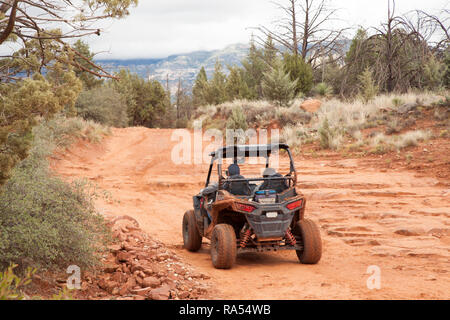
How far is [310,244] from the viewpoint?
6.62 meters

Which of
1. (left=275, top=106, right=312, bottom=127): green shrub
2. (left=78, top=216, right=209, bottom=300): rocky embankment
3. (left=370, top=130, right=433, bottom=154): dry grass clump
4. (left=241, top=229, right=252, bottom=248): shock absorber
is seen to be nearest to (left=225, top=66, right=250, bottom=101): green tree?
(left=275, top=106, right=312, bottom=127): green shrub

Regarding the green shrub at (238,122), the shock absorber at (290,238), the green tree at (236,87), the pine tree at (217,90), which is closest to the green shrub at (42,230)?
the shock absorber at (290,238)

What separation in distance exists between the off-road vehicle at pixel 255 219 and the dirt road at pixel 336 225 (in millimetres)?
307

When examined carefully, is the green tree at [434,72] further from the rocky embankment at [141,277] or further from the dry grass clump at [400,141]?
the rocky embankment at [141,277]

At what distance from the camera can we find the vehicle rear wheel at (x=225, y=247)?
641 cm

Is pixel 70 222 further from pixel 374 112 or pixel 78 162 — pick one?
pixel 374 112

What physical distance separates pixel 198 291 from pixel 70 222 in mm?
2140

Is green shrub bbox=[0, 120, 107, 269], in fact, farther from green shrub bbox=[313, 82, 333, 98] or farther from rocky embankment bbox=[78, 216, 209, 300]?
green shrub bbox=[313, 82, 333, 98]

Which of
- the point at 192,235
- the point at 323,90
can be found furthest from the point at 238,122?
the point at 192,235

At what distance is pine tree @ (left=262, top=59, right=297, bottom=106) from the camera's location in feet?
83.5

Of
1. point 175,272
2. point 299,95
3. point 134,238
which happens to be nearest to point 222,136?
point 299,95

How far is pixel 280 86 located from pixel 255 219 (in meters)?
20.0

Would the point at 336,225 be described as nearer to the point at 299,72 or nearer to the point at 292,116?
the point at 292,116

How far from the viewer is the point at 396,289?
5.23m
